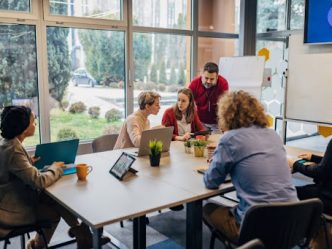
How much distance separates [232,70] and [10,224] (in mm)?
3869

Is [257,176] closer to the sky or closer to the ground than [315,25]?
closer to the ground

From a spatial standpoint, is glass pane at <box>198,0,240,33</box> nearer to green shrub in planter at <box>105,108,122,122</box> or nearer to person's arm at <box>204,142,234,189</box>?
green shrub in planter at <box>105,108,122,122</box>

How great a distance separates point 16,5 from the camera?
396 centimetres

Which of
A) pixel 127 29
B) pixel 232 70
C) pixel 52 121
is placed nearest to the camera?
pixel 52 121

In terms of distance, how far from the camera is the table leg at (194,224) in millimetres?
2084

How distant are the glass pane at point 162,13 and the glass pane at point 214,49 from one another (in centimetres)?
41

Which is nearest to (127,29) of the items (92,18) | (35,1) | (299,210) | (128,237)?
(92,18)

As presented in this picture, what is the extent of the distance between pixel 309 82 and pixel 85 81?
2728mm

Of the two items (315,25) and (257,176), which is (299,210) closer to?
(257,176)

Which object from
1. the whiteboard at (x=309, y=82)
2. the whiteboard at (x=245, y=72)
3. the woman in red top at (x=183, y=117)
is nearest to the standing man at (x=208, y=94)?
the woman in red top at (x=183, y=117)

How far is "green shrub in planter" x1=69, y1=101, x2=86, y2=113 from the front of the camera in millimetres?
4613

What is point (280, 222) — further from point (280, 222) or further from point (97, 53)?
point (97, 53)

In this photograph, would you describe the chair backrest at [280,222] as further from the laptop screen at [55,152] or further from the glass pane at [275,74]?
the glass pane at [275,74]

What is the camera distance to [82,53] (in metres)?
4.60
